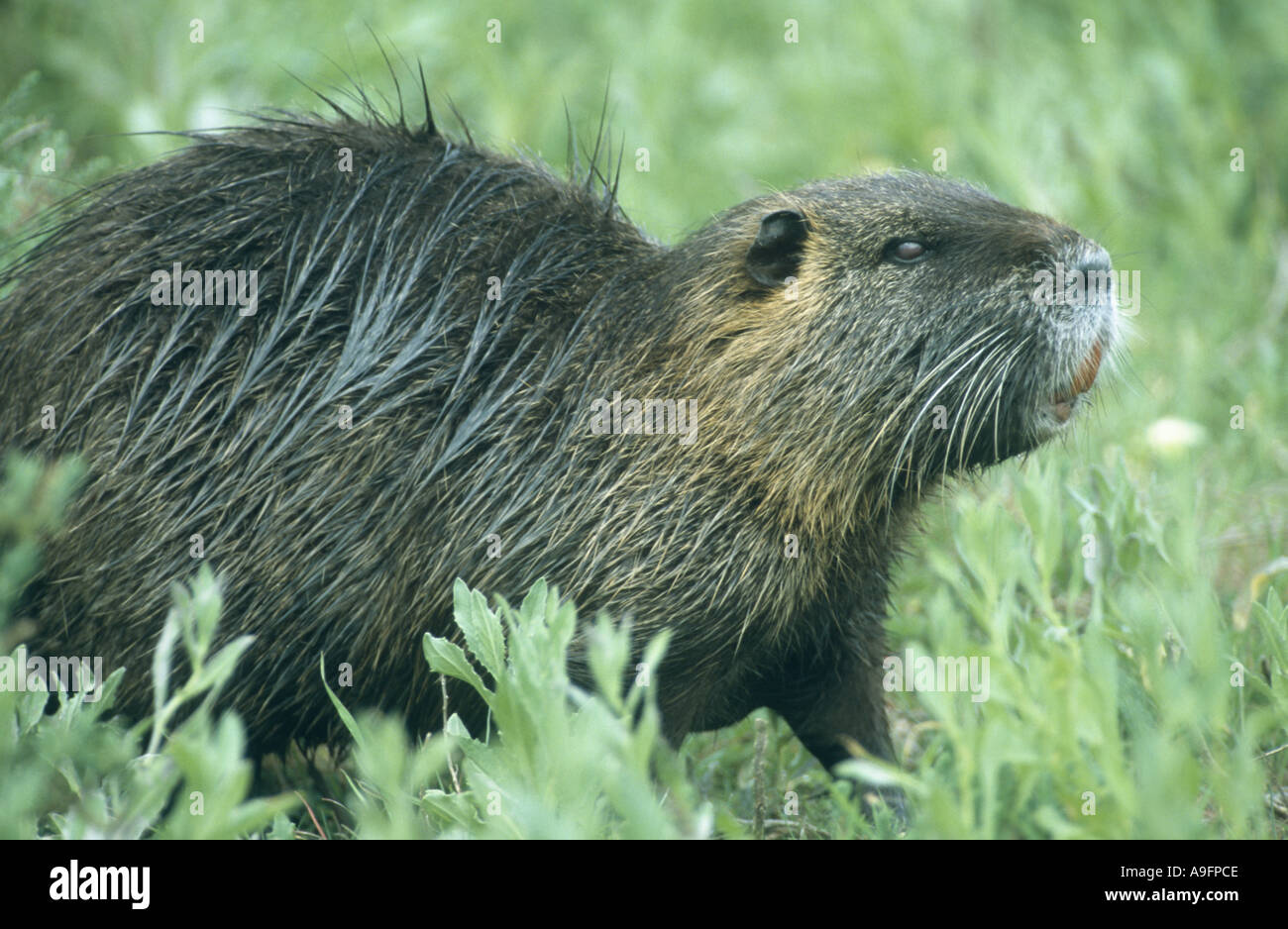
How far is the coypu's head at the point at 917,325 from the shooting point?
2.88m

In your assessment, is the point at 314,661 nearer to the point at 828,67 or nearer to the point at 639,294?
the point at 639,294

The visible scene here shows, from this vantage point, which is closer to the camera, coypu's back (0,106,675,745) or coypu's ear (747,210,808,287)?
coypu's back (0,106,675,745)

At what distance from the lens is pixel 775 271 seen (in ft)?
10.3

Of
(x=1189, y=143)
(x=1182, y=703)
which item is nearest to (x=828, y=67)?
(x=1189, y=143)

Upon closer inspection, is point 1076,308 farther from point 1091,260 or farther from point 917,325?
point 917,325

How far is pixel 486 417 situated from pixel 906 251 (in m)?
0.92

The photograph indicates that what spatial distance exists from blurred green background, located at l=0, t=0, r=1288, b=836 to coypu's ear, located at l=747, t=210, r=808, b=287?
54 cm

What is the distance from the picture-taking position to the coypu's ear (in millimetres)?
3104

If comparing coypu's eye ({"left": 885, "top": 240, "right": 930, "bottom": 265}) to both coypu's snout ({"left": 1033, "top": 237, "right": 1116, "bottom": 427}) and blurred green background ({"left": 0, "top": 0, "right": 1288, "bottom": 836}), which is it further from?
blurred green background ({"left": 0, "top": 0, "right": 1288, "bottom": 836})

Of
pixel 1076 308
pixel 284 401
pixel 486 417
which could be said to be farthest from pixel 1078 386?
pixel 284 401

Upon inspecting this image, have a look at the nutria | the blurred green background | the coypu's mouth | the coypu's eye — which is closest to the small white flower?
the blurred green background

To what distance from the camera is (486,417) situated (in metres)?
3.03

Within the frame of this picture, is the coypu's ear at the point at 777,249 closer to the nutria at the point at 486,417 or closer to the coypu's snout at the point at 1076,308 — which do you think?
the nutria at the point at 486,417

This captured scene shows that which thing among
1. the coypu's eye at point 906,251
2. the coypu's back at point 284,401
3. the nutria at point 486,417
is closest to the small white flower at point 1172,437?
the nutria at point 486,417
